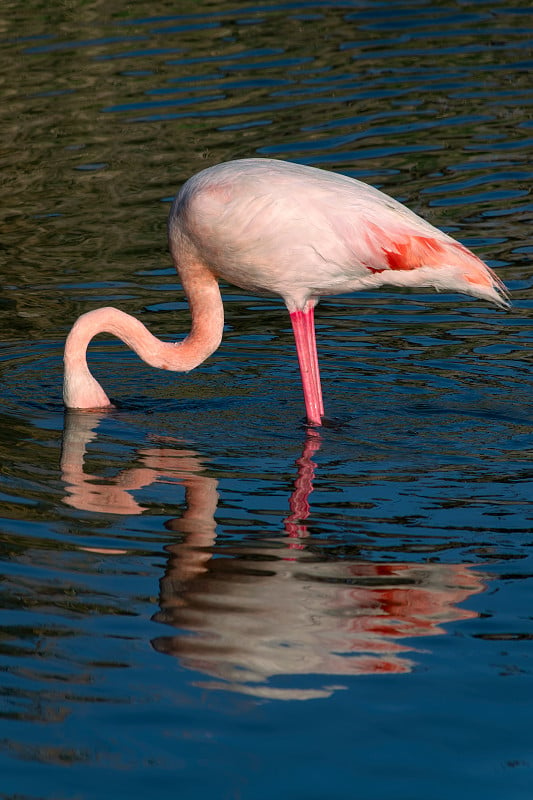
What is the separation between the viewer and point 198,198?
673cm

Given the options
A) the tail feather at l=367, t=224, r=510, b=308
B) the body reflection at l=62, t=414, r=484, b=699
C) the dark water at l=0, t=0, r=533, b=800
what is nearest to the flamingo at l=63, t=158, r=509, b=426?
the tail feather at l=367, t=224, r=510, b=308

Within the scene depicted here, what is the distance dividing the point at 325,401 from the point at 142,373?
129cm

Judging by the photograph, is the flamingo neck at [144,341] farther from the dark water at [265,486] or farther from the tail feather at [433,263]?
the tail feather at [433,263]

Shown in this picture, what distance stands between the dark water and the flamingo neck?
167mm

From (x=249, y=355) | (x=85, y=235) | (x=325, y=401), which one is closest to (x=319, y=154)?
(x=85, y=235)

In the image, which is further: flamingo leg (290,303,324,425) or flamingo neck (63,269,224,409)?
flamingo neck (63,269,224,409)

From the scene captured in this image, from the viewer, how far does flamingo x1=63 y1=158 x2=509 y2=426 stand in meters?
6.70

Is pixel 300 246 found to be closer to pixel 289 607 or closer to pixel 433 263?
pixel 433 263

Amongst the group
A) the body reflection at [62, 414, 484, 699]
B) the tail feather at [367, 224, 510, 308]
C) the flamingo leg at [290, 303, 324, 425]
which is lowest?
the body reflection at [62, 414, 484, 699]

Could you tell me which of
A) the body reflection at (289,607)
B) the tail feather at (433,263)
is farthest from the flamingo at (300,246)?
the body reflection at (289,607)

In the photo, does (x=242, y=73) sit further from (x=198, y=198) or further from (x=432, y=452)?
(x=432, y=452)

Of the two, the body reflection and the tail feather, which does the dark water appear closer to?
the body reflection

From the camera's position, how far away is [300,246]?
6.74 meters

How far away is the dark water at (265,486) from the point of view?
156 inches
